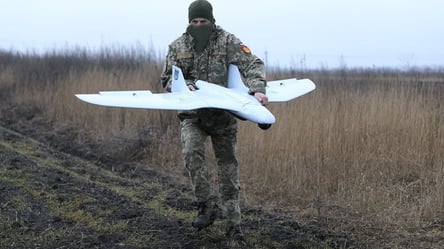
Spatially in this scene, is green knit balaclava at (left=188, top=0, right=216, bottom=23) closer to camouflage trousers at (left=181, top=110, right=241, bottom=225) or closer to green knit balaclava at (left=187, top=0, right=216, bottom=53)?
green knit balaclava at (left=187, top=0, right=216, bottom=53)

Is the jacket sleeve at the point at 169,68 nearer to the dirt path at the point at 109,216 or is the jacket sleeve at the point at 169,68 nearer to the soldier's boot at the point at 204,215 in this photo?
the soldier's boot at the point at 204,215

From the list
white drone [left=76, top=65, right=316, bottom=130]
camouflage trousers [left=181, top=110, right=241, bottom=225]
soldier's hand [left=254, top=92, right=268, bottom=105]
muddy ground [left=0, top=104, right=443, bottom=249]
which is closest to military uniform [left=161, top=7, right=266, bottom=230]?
camouflage trousers [left=181, top=110, right=241, bottom=225]

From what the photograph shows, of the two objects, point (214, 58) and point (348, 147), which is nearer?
point (214, 58)

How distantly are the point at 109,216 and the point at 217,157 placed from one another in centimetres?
145

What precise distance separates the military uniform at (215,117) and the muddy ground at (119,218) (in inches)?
18.5

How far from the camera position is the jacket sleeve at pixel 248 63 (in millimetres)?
4188

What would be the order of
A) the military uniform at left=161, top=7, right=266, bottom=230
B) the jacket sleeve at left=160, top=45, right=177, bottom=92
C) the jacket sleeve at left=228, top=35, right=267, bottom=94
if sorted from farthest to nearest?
the jacket sleeve at left=160, top=45, right=177, bottom=92, the military uniform at left=161, top=7, right=266, bottom=230, the jacket sleeve at left=228, top=35, right=267, bottom=94

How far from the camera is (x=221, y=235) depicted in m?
4.56

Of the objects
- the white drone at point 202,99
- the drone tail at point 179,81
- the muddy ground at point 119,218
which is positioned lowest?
the muddy ground at point 119,218

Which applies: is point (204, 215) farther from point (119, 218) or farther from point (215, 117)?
point (119, 218)

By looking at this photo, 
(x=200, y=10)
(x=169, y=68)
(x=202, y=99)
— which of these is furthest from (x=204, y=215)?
(x=200, y=10)

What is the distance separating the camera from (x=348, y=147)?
6.61 meters

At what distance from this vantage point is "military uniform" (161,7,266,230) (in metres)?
4.29

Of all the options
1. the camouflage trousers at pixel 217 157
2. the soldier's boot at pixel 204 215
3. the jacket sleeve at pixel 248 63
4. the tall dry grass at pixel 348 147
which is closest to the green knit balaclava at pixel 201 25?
the jacket sleeve at pixel 248 63
